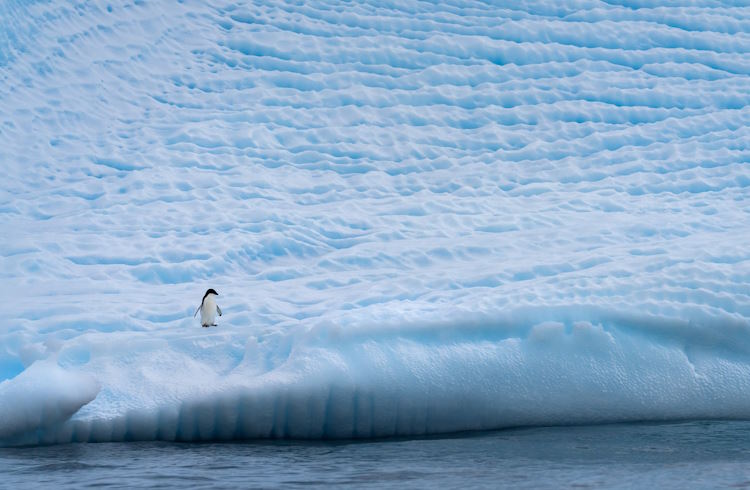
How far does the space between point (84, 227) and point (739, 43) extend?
5.92 metres

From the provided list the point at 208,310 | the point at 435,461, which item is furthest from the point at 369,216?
the point at 435,461

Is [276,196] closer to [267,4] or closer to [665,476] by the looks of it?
[267,4]

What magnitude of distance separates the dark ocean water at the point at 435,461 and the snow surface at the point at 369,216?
223mm

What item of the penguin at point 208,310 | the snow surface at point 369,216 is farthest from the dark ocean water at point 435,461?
the penguin at point 208,310

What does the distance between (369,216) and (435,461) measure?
2988 millimetres

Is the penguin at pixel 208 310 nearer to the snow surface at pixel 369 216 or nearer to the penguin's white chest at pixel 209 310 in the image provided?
the penguin's white chest at pixel 209 310

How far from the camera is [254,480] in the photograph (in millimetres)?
3182

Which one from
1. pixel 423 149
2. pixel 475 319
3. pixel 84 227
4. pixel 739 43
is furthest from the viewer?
pixel 739 43

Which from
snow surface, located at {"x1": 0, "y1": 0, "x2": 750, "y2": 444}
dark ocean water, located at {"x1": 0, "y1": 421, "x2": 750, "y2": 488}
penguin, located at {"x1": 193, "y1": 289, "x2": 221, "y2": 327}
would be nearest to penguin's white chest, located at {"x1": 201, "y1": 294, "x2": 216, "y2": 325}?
penguin, located at {"x1": 193, "y1": 289, "x2": 221, "y2": 327}

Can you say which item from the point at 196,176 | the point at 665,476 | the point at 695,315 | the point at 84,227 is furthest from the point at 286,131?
the point at 665,476

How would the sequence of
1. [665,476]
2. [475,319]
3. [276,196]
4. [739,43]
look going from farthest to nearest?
[739,43] < [276,196] < [475,319] < [665,476]

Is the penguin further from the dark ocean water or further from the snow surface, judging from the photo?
the dark ocean water

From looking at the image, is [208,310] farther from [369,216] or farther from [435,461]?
[369,216]

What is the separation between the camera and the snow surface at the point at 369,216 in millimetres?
4188
